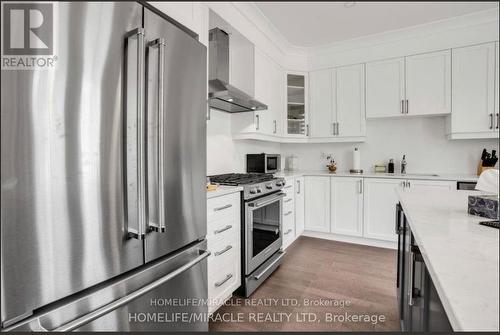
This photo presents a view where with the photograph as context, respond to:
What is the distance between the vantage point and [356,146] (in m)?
3.30

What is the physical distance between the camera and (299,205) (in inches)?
117

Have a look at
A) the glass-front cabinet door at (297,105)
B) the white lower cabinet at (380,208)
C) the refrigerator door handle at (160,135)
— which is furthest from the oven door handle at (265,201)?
the glass-front cabinet door at (297,105)

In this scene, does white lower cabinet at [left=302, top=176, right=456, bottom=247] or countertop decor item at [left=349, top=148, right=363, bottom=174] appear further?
countertop decor item at [left=349, top=148, right=363, bottom=174]

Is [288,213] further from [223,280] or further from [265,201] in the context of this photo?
[223,280]

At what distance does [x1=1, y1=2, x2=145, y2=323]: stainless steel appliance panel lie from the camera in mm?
615

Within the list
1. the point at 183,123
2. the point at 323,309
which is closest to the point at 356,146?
the point at 323,309

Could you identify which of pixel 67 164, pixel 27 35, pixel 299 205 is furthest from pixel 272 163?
pixel 27 35

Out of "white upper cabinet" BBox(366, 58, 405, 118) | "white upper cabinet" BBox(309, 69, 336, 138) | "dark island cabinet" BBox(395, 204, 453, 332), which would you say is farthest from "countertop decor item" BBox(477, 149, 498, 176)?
"dark island cabinet" BBox(395, 204, 453, 332)

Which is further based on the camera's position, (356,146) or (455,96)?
(356,146)

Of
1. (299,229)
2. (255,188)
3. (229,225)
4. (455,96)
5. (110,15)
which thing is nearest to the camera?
(110,15)

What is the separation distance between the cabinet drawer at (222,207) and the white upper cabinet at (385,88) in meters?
2.19

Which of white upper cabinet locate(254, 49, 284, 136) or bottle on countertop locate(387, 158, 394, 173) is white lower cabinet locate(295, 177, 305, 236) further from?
bottle on countertop locate(387, 158, 394, 173)

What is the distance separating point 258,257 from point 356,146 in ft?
7.12

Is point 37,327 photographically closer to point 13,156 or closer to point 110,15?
point 13,156
